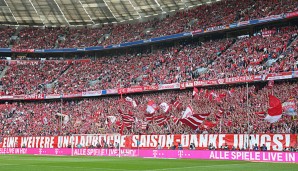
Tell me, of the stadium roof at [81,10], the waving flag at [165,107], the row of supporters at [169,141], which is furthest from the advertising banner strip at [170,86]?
the stadium roof at [81,10]

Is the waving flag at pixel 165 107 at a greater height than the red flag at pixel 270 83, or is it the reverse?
the red flag at pixel 270 83

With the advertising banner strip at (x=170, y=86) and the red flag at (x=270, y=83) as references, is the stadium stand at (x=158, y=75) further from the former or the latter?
the advertising banner strip at (x=170, y=86)

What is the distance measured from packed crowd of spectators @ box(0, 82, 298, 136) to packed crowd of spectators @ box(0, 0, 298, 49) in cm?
1240

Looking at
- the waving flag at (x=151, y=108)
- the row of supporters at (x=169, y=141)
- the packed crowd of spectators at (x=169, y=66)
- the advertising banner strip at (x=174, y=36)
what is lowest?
the row of supporters at (x=169, y=141)

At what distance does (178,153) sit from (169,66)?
73.9ft

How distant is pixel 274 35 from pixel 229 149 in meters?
20.8

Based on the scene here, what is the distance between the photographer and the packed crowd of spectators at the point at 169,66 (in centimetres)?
5369

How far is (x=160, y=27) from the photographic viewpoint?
75875 millimetres

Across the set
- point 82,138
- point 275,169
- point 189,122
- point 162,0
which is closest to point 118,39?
point 162,0

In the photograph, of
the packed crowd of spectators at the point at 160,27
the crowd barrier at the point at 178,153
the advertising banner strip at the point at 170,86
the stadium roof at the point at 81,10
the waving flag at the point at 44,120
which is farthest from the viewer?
the stadium roof at the point at 81,10

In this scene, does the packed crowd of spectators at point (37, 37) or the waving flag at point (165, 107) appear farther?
the packed crowd of spectators at point (37, 37)

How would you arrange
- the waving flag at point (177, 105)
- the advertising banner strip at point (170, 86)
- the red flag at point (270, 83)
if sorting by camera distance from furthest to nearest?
the waving flag at point (177, 105) < the red flag at point (270, 83) < the advertising banner strip at point (170, 86)

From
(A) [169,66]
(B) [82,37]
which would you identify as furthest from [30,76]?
(A) [169,66]

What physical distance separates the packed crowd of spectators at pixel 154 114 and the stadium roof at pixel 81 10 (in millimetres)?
17416
